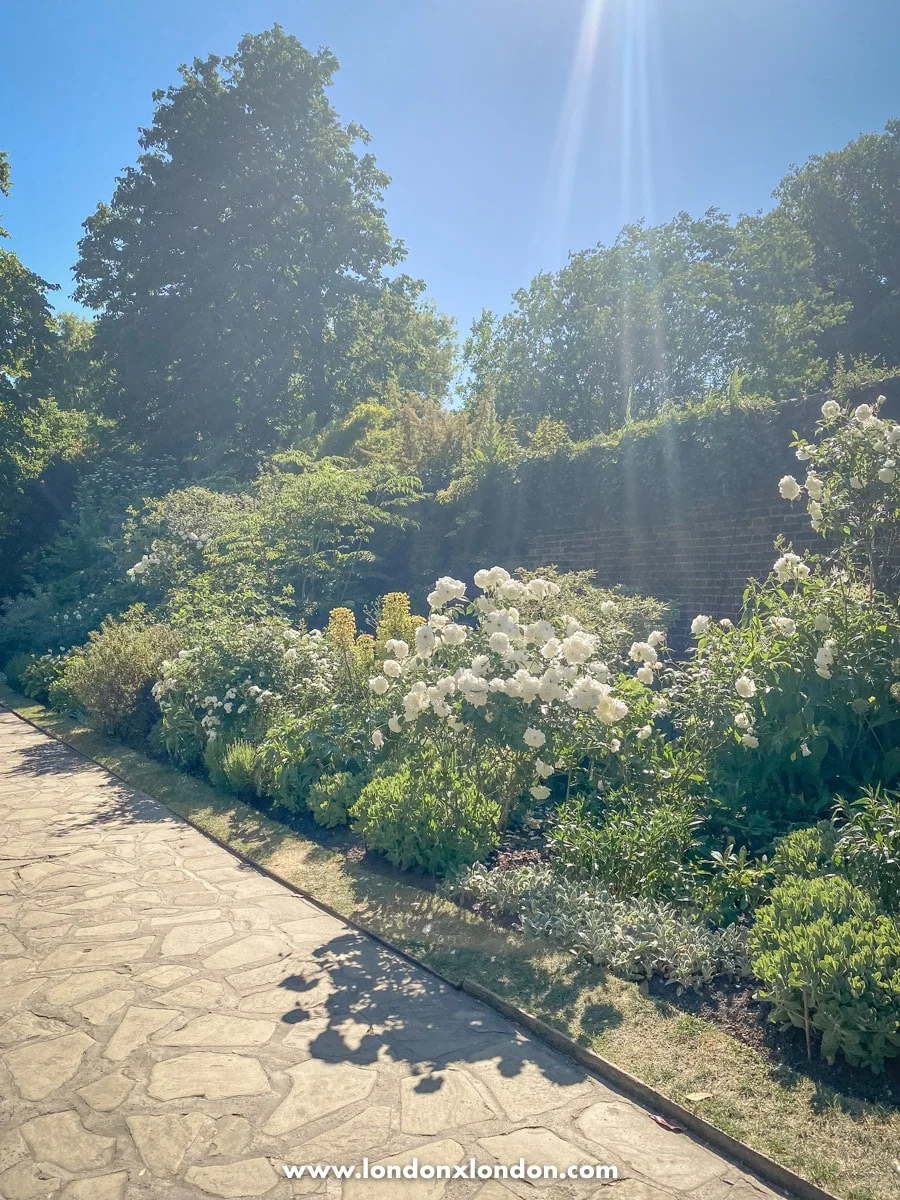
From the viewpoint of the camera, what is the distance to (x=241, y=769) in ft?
21.6

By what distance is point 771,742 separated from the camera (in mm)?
4672

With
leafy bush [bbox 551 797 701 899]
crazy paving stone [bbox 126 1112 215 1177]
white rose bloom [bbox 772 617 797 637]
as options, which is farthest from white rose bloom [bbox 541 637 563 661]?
crazy paving stone [bbox 126 1112 215 1177]

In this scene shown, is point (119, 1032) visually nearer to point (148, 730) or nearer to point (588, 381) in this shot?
point (148, 730)

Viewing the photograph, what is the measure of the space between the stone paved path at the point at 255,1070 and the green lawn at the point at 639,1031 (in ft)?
0.48

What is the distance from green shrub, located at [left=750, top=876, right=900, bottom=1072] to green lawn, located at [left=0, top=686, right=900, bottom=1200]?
15cm

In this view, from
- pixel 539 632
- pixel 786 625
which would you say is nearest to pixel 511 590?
pixel 539 632

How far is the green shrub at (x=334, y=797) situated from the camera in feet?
18.6

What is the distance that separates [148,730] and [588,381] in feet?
87.9

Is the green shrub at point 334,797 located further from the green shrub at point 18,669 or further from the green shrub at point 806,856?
the green shrub at point 18,669

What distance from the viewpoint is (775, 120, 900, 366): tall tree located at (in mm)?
27062

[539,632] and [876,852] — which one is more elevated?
[539,632]

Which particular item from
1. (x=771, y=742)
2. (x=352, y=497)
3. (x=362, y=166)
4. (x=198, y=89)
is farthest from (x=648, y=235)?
(x=771, y=742)

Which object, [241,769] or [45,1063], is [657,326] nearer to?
[241,769]

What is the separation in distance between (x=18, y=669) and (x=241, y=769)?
8.77 meters
